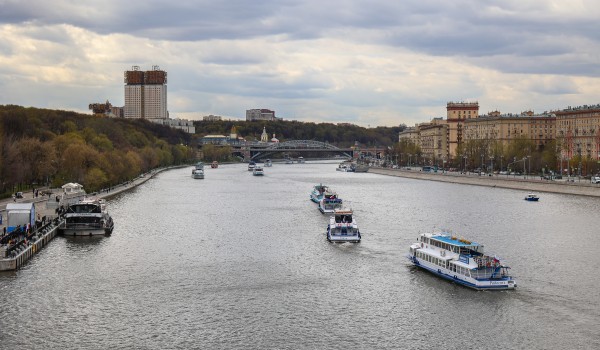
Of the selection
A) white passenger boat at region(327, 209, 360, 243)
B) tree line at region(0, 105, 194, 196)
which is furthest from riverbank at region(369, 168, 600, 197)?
tree line at region(0, 105, 194, 196)

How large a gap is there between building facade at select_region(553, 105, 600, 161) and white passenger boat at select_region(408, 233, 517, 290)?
74145 millimetres

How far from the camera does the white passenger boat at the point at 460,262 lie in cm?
3069

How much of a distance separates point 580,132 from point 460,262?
9202cm

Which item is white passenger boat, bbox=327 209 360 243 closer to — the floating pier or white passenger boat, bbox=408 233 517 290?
white passenger boat, bbox=408 233 517 290

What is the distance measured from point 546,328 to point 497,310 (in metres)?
2.52

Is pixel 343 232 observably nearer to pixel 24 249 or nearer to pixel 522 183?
pixel 24 249

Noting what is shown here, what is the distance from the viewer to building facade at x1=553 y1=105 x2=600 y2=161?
4304 inches

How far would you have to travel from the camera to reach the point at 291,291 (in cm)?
3077

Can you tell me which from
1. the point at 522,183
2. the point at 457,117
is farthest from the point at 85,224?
the point at 457,117

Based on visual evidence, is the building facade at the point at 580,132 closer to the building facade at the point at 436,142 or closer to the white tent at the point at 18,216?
the building facade at the point at 436,142

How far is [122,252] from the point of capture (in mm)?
39938

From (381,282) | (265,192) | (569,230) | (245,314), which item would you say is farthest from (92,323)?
(265,192)

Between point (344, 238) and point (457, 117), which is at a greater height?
point (457, 117)

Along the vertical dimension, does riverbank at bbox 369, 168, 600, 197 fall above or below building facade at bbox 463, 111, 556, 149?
below
